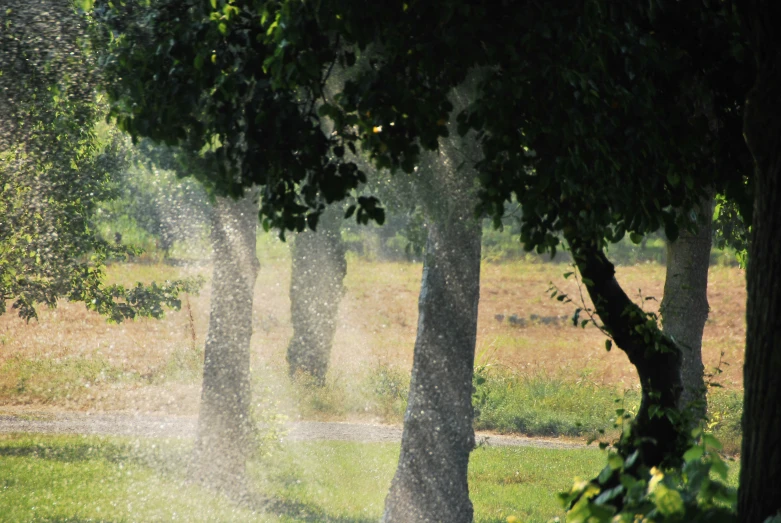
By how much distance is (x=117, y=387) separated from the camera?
56.9 feet

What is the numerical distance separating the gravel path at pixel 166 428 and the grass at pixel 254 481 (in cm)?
59

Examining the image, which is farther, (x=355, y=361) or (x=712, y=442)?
(x=355, y=361)

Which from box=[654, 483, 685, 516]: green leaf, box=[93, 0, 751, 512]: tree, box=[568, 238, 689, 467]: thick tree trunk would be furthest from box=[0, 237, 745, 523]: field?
box=[654, 483, 685, 516]: green leaf

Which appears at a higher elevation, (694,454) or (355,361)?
(694,454)

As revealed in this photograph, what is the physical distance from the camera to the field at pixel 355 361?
54.7ft

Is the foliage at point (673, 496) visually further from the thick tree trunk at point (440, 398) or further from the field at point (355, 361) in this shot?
the field at point (355, 361)

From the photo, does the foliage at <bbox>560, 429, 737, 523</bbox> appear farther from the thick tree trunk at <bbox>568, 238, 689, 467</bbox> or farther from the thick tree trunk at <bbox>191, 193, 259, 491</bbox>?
the thick tree trunk at <bbox>191, 193, 259, 491</bbox>

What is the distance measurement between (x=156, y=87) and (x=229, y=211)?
5921mm

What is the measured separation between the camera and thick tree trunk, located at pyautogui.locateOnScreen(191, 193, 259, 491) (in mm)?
10461

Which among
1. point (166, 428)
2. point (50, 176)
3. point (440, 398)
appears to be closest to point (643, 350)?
point (440, 398)

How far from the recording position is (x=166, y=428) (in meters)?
14.4

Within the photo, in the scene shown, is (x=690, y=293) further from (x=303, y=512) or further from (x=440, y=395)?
(x=303, y=512)

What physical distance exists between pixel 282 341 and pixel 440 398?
1386cm

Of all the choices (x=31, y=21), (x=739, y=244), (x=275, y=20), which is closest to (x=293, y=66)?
(x=275, y=20)
